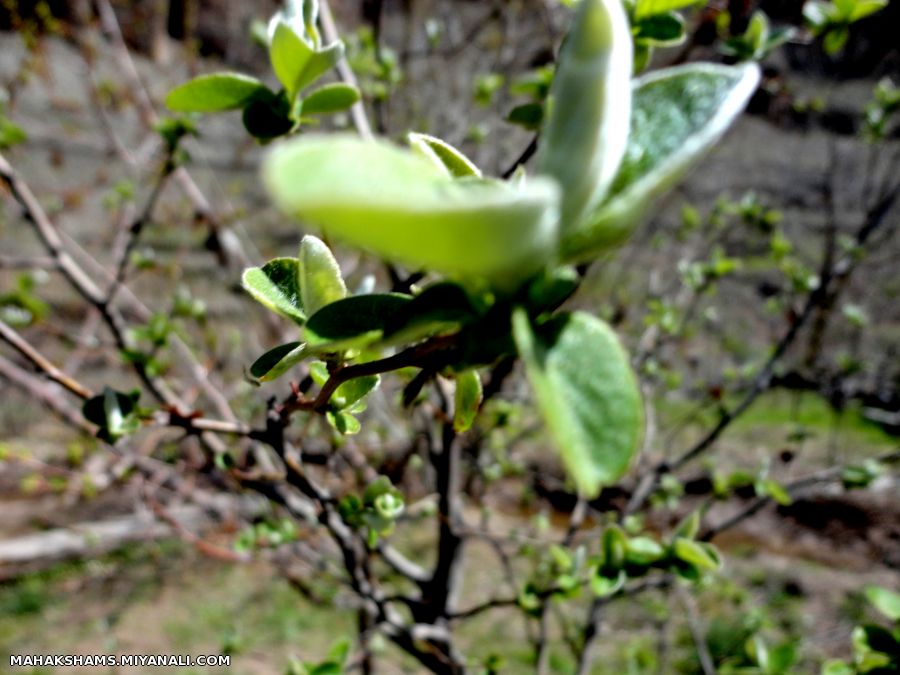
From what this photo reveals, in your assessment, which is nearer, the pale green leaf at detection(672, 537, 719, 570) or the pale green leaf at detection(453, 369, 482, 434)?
the pale green leaf at detection(453, 369, 482, 434)

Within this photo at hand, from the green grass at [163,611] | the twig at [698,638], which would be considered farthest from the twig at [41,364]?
the green grass at [163,611]

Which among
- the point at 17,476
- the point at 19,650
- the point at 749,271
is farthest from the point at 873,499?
the point at 17,476

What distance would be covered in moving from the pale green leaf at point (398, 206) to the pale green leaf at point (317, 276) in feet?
0.46

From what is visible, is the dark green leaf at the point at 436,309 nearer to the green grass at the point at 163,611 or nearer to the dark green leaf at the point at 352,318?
the dark green leaf at the point at 352,318

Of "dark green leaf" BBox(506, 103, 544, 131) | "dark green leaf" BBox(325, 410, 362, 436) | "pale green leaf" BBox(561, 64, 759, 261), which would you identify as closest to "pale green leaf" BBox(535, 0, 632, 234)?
"pale green leaf" BBox(561, 64, 759, 261)

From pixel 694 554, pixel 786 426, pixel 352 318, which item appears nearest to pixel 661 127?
pixel 352 318

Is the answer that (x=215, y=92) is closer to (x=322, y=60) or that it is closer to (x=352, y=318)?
(x=322, y=60)

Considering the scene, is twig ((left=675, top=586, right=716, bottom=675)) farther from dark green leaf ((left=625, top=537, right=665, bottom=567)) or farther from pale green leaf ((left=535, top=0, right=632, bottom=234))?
pale green leaf ((left=535, top=0, right=632, bottom=234))

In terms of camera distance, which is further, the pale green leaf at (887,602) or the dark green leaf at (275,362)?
the pale green leaf at (887,602)

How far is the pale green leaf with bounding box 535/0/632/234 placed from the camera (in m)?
0.22

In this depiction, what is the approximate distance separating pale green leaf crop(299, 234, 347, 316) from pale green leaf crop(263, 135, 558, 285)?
139mm

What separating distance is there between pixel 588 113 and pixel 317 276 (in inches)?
6.8

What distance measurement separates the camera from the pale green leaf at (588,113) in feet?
0.73

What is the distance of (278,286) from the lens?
37cm
